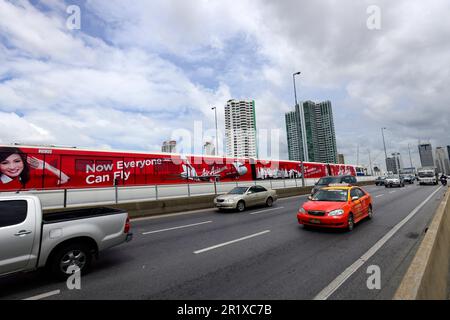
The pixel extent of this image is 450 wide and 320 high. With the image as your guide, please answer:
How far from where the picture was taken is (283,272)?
4695mm

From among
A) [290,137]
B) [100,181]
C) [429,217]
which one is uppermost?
[290,137]

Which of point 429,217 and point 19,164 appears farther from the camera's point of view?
point 19,164

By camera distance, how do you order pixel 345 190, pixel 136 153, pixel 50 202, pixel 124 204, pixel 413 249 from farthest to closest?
pixel 136 153, pixel 124 204, pixel 50 202, pixel 345 190, pixel 413 249

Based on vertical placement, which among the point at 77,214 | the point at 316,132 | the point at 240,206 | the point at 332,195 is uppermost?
the point at 316,132

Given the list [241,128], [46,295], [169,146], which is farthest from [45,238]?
[241,128]

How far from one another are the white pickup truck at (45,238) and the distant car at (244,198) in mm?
9006

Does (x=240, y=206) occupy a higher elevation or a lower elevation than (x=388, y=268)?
higher

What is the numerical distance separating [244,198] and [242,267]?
929 cm

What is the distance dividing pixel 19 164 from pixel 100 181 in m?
4.01

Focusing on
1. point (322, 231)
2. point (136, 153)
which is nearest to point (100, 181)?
point (136, 153)

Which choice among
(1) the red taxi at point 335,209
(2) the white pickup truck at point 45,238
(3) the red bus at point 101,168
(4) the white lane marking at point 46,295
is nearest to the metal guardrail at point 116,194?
(3) the red bus at point 101,168

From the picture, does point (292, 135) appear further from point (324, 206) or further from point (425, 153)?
point (425, 153)

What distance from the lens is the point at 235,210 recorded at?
14422mm
